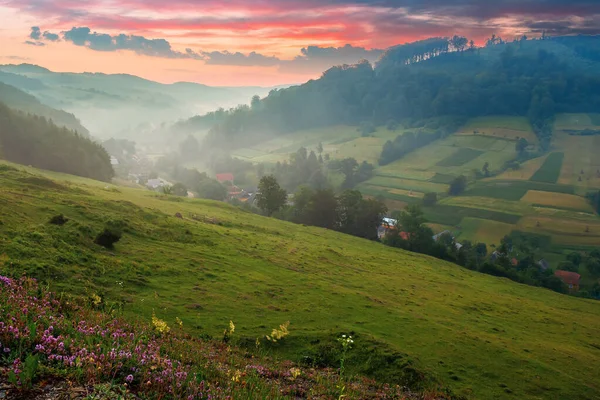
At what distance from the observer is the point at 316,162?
18612 cm

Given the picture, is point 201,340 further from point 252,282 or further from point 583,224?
point 583,224

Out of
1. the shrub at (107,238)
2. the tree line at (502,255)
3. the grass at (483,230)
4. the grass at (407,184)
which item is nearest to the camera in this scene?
the shrub at (107,238)

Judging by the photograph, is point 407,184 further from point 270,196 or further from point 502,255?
point 270,196

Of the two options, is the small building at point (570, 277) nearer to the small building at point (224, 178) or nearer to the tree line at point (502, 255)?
the tree line at point (502, 255)

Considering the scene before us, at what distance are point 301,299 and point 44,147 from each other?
7970 centimetres

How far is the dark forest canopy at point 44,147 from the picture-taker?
80.1m

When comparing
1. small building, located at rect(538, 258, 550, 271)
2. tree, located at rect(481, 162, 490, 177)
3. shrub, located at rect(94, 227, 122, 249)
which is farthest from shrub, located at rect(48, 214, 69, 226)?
tree, located at rect(481, 162, 490, 177)

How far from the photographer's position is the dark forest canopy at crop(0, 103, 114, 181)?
80125 millimetres

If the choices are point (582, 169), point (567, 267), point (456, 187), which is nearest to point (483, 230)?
point (567, 267)

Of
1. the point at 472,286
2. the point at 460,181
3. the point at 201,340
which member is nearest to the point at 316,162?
the point at 460,181

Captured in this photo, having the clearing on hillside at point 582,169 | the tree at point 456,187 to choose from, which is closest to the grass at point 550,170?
the clearing on hillside at point 582,169

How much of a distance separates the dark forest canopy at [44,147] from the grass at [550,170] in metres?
166

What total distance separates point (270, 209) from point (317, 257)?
50116 millimetres

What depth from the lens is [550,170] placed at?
177 metres
